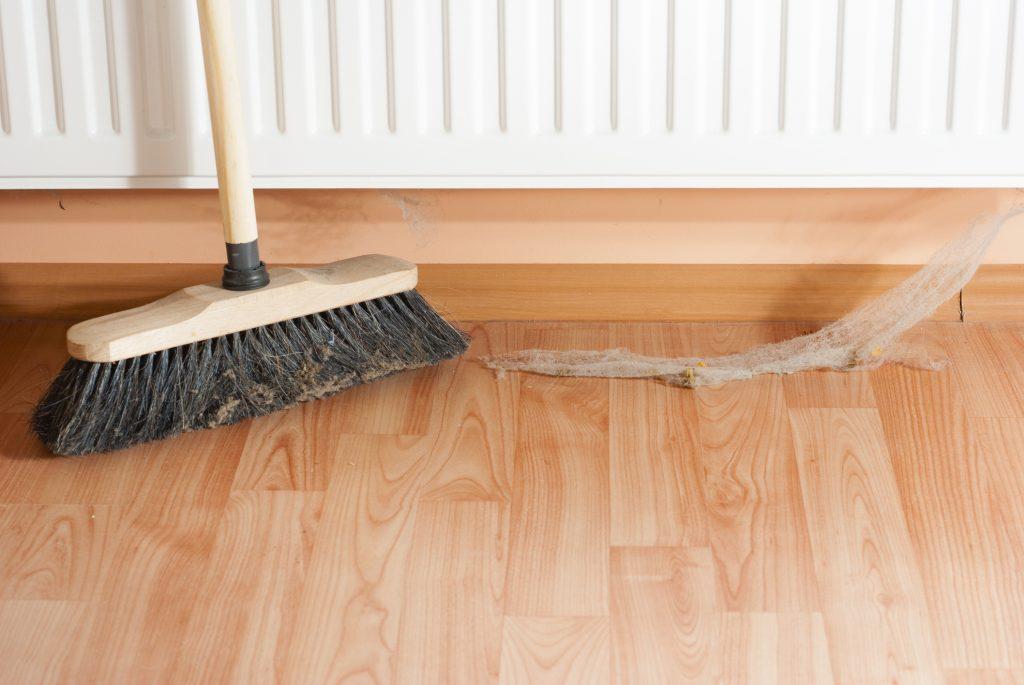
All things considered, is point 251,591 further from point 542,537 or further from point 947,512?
point 947,512

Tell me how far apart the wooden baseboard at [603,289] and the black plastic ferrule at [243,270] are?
23cm

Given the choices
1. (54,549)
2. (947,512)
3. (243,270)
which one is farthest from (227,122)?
(947,512)

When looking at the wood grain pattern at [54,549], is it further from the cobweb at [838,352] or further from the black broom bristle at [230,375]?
the cobweb at [838,352]

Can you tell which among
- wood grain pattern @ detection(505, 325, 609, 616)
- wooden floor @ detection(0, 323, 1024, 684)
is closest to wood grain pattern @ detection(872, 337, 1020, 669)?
wooden floor @ detection(0, 323, 1024, 684)

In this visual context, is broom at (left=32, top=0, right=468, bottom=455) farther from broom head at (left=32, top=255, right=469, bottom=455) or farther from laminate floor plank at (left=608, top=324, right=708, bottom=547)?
laminate floor plank at (left=608, top=324, right=708, bottom=547)

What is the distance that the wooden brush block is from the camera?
109cm

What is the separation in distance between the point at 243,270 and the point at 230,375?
0.10m

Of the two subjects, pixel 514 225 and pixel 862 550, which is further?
pixel 514 225

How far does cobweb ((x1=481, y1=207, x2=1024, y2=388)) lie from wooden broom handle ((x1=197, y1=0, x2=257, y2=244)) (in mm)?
302

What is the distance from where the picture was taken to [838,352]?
4.18 ft

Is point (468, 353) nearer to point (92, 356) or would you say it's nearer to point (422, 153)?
point (422, 153)

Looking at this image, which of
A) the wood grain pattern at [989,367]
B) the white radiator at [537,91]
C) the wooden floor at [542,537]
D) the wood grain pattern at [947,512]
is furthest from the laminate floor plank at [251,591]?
the wood grain pattern at [989,367]

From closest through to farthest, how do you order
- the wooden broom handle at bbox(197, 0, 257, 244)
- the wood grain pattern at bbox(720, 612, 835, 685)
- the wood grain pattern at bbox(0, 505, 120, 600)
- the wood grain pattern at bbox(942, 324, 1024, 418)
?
the wood grain pattern at bbox(720, 612, 835, 685), the wood grain pattern at bbox(0, 505, 120, 600), the wooden broom handle at bbox(197, 0, 257, 244), the wood grain pattern at bbox(942, 324, 1024, 418)

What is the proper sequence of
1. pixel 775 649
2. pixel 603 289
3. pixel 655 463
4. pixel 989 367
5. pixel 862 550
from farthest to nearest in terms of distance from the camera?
pixel 603 289, pixel 989 367, pixel 655 463, pixel 862 550, pixel 775 649
